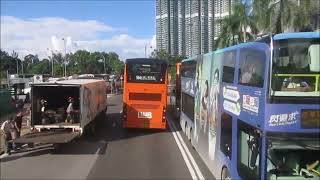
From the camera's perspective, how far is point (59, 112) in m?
21.6

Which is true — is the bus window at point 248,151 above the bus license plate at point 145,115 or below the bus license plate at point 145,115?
above

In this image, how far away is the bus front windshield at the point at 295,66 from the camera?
7.88 meters

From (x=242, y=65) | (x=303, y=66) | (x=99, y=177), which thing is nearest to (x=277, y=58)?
(x=303, y=66)

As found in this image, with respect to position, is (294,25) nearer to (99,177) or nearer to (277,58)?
(99,177)

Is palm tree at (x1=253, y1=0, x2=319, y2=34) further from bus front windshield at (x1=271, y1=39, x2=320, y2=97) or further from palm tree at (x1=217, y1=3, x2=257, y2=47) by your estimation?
bus front windshield at (x1=271, y1=39, x2=320, y2=97)

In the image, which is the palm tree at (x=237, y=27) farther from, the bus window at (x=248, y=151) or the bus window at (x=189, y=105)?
the bus window at (x=248, y=151)

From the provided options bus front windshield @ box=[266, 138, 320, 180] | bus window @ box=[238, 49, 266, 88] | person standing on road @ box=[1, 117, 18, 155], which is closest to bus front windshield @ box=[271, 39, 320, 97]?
bus window @ box=[238, 49, 266, 88]

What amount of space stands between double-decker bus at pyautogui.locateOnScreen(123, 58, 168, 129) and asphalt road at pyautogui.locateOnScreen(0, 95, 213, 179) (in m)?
1.48

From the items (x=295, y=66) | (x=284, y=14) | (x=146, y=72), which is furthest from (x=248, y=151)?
(x=284, y=14)

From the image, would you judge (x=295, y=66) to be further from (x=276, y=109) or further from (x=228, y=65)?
(x=228, y=65)

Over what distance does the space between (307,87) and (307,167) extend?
1.27 m

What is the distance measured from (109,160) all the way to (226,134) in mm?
6582

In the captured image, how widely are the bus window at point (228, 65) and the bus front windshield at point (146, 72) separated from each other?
12770 millimetres

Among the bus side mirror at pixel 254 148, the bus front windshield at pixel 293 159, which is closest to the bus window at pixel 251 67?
the bus side mirror at pixel 254 148
